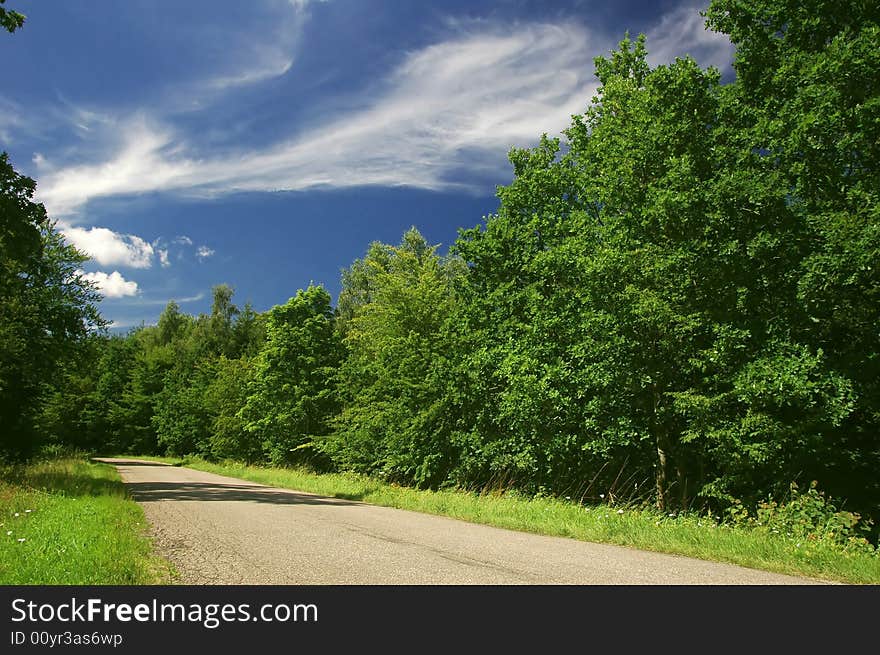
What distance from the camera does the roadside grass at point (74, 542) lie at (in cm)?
546

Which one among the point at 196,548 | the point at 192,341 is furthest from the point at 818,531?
the point at 192,341

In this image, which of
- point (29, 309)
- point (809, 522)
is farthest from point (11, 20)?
point (809, 522)

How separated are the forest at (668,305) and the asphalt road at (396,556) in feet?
20.0

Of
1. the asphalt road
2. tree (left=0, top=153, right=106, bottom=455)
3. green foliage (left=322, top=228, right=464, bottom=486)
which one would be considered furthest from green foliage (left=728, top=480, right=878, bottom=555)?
tree (left=0, top=153, right=106, bottom=455)

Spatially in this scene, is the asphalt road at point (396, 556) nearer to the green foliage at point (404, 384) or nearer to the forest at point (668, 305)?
the forest at point (668, 305)

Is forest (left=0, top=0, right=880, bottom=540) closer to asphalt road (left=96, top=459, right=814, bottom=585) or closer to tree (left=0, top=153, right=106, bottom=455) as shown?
tree (left=0, top=153, right=106, bottom=455)

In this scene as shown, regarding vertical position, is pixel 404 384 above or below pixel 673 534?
above

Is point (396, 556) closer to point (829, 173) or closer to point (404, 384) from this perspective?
point (829, 173)

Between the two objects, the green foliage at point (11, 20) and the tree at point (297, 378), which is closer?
the green foliage at point (11, 20)

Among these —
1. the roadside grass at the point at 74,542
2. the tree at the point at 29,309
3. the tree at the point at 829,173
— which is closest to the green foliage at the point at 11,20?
the tree at the point at 29,309

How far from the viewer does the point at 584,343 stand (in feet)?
48.4

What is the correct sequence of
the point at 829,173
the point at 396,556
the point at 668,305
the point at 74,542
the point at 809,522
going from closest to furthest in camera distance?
the point at 396,556
the point at 74,542
the point at 809,522
the point at 829,173
the point at 668,305

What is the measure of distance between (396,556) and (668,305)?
9.58m

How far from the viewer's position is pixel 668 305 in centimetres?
1372
